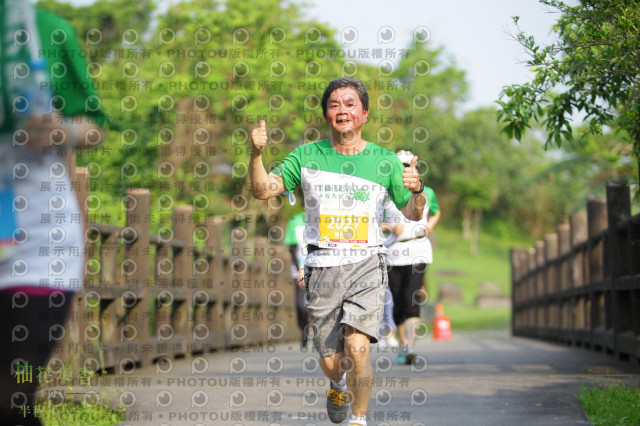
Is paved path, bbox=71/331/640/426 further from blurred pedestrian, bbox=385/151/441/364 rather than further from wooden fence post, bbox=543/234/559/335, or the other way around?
wooden fence post, bbox=543/234/559/335

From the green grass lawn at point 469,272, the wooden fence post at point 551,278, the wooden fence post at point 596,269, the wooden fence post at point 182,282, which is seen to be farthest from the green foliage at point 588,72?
the green grass lawn at point 469,272

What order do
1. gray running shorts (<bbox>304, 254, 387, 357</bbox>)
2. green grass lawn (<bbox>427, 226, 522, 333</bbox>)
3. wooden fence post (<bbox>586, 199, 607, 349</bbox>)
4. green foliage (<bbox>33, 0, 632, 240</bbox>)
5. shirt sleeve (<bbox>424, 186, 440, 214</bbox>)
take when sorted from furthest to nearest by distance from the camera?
green grass lawn (<bbox>427, 226, 522, 333</bbox>)
green foliage (<bbox>33, 0, 632, 240</bbox>)
wooden fence post (<bbox>586, 199, 607, 349</bbox>)
shirt sleeve (<bbox>424, 186, 440, 214</bbox>)
gray running shorts (<bbox>304, 254, 387, 357</bbox>)

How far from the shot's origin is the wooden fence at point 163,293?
8320 mm

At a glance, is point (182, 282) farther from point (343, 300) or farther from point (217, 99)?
point (217, 99)

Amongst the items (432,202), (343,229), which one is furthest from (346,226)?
(432,202)

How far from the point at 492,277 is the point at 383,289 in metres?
56.1

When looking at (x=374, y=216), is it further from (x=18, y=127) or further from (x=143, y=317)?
(x=143, y=317)

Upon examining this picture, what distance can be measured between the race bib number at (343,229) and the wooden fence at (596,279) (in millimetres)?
4270

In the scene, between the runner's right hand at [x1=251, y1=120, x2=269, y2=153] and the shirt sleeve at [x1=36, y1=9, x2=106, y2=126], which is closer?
the shirt sleeve at [x1=36, y1=9, x2=106, y2=126]

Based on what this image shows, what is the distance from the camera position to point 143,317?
9.77m

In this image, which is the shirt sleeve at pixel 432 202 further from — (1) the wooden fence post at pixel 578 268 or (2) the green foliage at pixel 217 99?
(2) the green foliage at pixel 217 99

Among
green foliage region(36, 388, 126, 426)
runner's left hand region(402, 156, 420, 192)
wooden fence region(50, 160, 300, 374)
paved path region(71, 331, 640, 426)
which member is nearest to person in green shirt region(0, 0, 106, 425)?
runner's left hand region(402, 156, 420, 192)

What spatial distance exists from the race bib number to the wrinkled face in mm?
456

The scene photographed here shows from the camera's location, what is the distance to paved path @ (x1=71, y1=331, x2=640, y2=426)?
6246 millimetres
